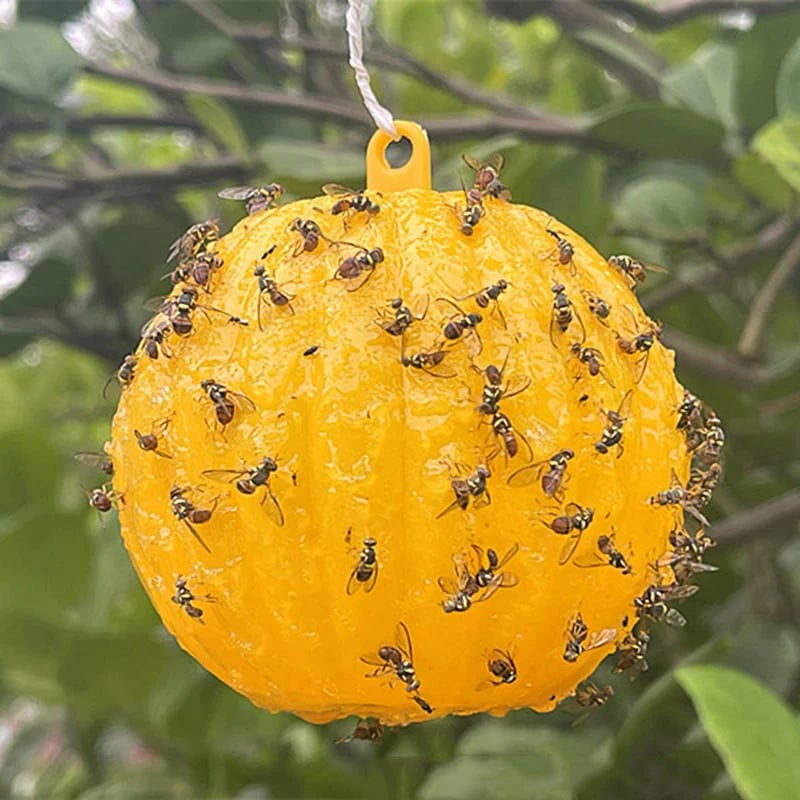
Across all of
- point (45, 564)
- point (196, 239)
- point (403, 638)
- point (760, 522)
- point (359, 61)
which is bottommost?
point (45, 564)

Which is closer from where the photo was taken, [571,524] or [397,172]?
[571,524]

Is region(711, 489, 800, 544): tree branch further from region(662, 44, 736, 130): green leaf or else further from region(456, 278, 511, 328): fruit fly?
region(456, 278, 511, 328): fruit fly

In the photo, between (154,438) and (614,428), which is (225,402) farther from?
(614,428)

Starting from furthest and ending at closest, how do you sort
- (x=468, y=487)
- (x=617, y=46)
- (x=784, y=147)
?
(x=617, y=46) → (x=784, y=147) → (x=468, y=487)

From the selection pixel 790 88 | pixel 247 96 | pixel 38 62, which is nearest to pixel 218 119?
pixel 247 96

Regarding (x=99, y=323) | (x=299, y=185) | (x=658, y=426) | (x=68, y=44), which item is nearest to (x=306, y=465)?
(x=658, y=426)

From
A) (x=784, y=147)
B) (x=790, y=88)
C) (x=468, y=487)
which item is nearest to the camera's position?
(x=468, y=487)

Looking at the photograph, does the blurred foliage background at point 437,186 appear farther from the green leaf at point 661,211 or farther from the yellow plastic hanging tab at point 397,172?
the yellow plastic hanging tab at point 397,172

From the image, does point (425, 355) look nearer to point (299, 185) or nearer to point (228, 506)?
point (228, 506)
